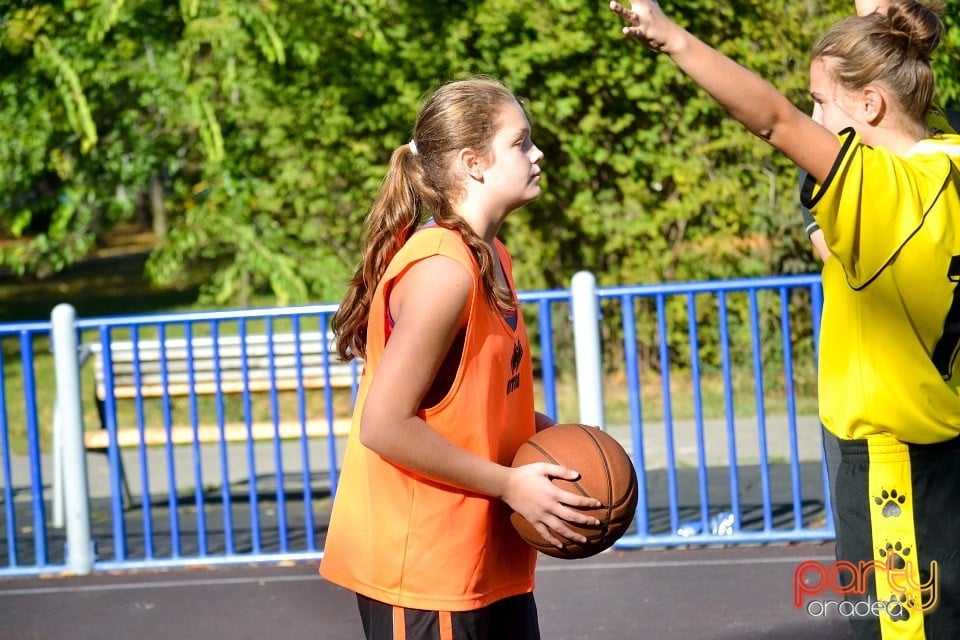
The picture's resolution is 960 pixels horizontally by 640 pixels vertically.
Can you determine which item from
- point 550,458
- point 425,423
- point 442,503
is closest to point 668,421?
point 550,458

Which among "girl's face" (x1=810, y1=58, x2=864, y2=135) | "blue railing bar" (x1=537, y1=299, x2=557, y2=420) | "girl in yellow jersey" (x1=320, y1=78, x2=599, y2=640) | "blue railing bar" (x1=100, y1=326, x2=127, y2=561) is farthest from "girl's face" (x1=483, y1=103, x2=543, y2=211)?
"blue railing bar" (x1=100, y1=326, x2=127, y2=561)

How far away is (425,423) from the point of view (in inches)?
104

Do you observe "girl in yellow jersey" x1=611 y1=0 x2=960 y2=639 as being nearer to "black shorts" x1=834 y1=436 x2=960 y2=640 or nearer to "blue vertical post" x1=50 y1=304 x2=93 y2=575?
"black shorts" x1=834 y1=436 x2=960 y2=640

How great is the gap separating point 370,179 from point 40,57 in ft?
9.74

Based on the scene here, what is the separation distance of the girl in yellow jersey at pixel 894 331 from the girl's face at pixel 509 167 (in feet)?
2.11

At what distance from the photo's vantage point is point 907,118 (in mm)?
2818

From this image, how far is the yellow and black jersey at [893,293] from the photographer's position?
2.51 meters

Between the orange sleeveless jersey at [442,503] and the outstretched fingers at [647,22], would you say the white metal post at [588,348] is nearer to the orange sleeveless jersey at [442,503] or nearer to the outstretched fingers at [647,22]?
the orange sleeveless jersey at [442,503]

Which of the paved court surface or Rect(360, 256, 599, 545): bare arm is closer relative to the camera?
Rect(360, 256, 599, 545): bare arm

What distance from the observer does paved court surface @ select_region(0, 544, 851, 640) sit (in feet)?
18.0

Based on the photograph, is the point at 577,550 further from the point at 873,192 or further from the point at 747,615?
A: the point at 747,615

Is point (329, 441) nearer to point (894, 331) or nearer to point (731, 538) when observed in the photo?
point (731, 538)

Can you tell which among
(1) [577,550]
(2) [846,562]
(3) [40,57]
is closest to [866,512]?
(2) [846,562]

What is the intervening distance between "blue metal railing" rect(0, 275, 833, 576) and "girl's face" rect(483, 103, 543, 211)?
11.8 ft
